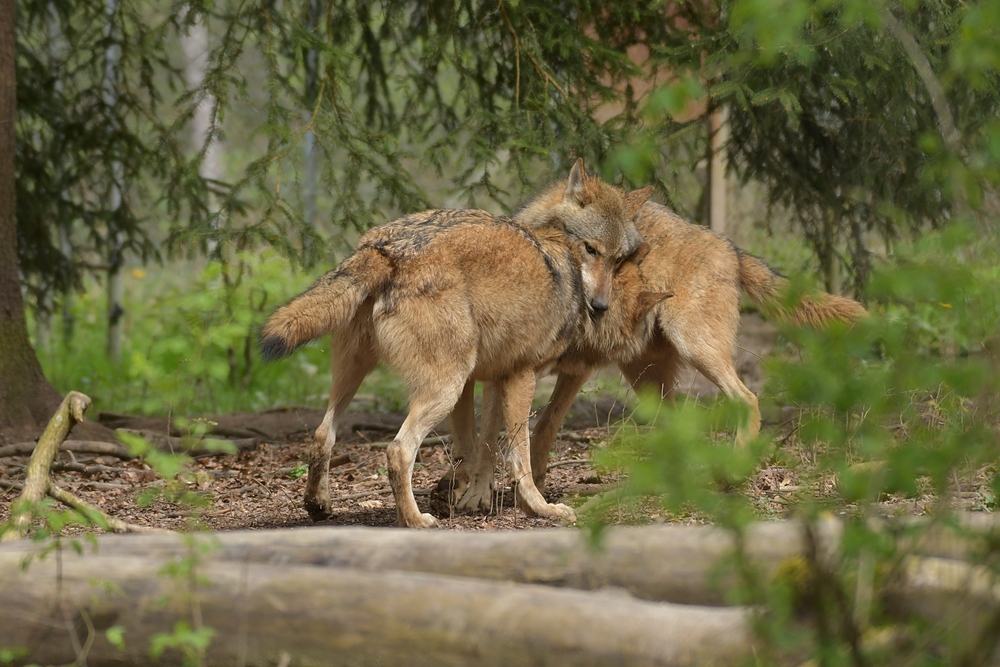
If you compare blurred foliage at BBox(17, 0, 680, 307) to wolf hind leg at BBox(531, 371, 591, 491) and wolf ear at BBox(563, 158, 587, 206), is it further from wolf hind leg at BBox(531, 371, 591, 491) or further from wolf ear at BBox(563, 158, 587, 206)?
wolf hind leg at BBox(531, 371, 591, 491)

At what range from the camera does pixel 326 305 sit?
4.87 m

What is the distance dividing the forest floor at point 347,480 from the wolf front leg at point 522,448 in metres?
0.08

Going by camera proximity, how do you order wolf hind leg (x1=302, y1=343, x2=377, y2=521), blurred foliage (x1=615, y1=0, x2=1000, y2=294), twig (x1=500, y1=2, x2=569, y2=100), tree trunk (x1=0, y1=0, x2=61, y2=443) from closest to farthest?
wolf hind leg (x1=302, y1=343, x2=377, y2=521), blurred foliage (x1=615, y1=0, x2=1000, y2=294), tree trunk (x1=0, y1=0, x2=61, y2=443), twig (x1=500, y1=2, x2=569, y2=100)

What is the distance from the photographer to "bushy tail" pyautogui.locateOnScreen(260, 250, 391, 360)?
4.65 metres

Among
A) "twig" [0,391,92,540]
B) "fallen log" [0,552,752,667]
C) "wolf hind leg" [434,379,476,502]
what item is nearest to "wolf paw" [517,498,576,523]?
"wolf hind leg" [434,379,476,502]

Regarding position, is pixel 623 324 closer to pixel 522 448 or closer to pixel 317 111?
pixel 522 448

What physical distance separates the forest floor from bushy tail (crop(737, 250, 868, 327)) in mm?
726

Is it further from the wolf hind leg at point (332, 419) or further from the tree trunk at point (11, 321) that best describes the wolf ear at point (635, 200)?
the tree trunk at point (11, 321)

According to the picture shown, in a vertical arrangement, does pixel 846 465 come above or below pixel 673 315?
below

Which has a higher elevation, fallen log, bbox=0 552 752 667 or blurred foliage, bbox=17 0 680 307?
blurred foliage, bbox=17 0 680 307

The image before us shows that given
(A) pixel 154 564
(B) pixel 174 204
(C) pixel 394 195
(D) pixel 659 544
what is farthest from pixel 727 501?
(B) pixel 174 204

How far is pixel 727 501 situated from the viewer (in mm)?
2359

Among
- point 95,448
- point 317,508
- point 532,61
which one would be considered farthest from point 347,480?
point 532,61

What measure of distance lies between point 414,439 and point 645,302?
1.90 meters
